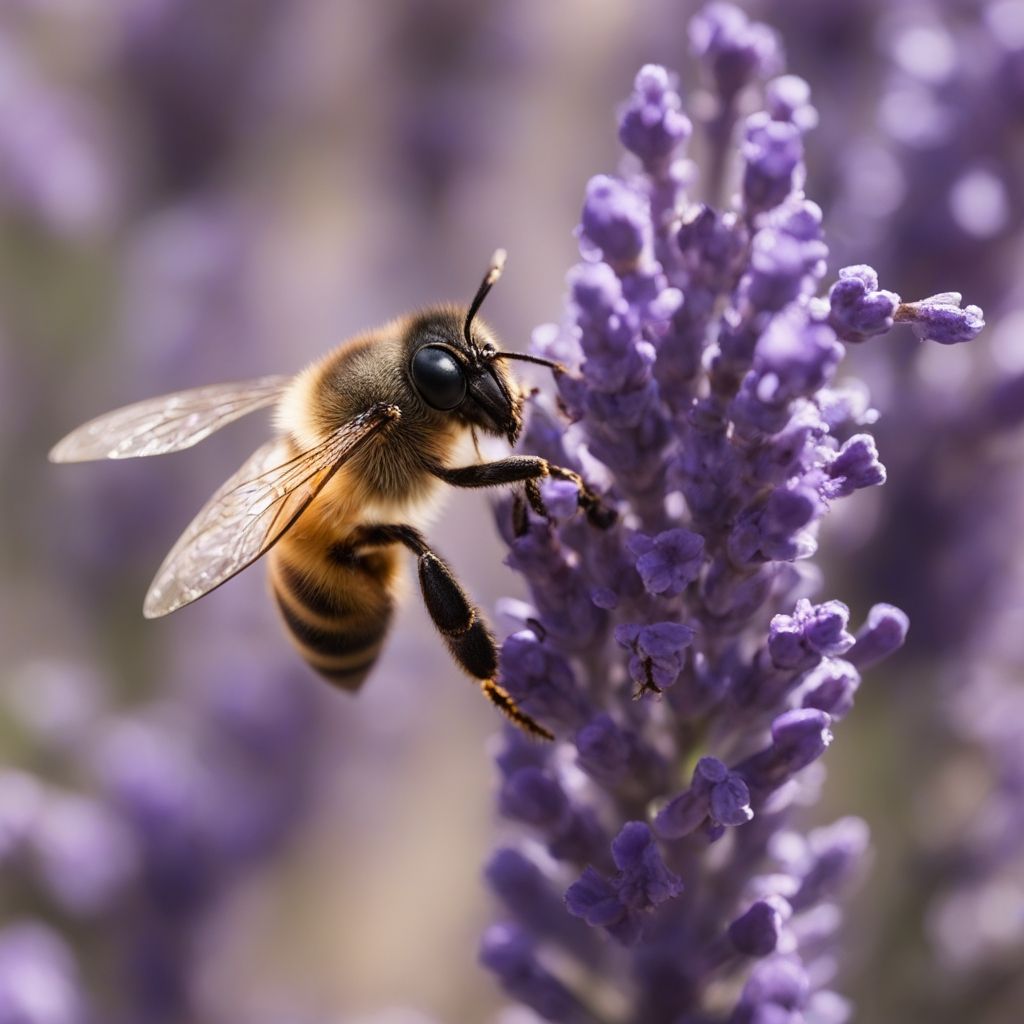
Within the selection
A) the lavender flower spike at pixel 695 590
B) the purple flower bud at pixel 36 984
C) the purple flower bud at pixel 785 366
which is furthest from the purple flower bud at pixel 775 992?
the purple flower bud at pixel 36 984

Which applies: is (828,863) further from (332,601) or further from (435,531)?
(435,531)

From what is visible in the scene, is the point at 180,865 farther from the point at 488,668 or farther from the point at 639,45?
the point at 639,45

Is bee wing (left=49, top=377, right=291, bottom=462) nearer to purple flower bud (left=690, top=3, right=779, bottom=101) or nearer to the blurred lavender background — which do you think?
the blurred lavender background

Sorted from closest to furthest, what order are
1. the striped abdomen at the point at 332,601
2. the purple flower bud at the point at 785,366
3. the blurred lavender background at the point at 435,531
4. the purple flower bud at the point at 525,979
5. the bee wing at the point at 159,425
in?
the purple flower bud at the point at 785,366 < the purple flower bud at the point at 525,979 < the striped abdomen at the point at 332,601 < the bee wing at the point at 159,425 < the blurred lavender background at the point at 435,531

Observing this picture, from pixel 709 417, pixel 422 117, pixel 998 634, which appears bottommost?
pixel 709 417

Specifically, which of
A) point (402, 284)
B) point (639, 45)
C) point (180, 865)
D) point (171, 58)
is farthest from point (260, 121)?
point (180, 865)

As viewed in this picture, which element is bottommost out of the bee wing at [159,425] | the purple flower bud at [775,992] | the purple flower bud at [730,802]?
the purple flower bud at [775,992]

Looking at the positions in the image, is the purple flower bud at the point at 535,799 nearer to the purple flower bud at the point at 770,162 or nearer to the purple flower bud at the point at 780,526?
the purple flower bud at the point at 780,526

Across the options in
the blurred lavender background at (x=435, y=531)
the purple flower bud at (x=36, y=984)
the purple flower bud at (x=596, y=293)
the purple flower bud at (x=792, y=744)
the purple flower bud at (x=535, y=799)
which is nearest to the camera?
the purple flower bud at (x=596, y=293)
